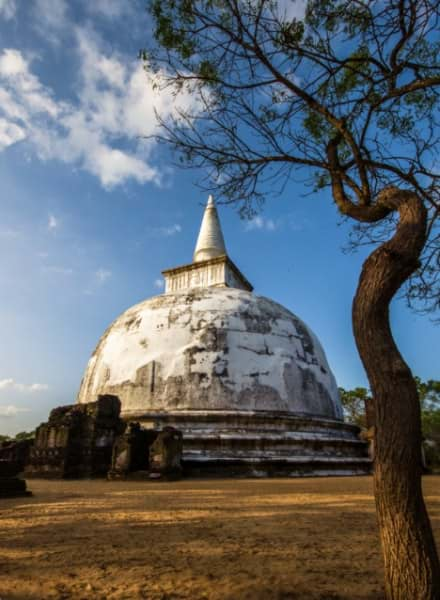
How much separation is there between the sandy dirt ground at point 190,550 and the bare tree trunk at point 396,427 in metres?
0.31

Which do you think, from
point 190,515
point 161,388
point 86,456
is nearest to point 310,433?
point 161,388

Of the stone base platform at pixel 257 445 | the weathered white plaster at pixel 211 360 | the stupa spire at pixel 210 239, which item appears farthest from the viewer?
the stupa spire at pixel 210 239

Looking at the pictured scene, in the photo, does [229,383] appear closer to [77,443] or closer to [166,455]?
[166,455]

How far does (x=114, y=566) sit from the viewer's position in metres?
2.34

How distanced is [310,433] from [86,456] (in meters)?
5.66

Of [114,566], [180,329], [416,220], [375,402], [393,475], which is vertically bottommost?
[114,566]

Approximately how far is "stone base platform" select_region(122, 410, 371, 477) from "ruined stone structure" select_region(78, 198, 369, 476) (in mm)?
25

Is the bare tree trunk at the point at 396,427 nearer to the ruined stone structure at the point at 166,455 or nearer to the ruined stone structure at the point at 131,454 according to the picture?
the ruined stone structure at the point at 166,455

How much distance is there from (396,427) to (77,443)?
8773 millimetres

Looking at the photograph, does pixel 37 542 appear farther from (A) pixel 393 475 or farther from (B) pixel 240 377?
(B) pixel 240 377

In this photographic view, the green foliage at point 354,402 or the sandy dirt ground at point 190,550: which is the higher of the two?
the green foliage at point 354,402

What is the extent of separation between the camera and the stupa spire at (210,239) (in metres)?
19.9

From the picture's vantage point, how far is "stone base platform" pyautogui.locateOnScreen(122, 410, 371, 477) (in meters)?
9.41

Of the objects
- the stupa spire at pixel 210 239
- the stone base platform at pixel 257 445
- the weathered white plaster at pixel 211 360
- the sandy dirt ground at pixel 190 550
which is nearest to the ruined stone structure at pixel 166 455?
the stone base platform at pixel 257 445
